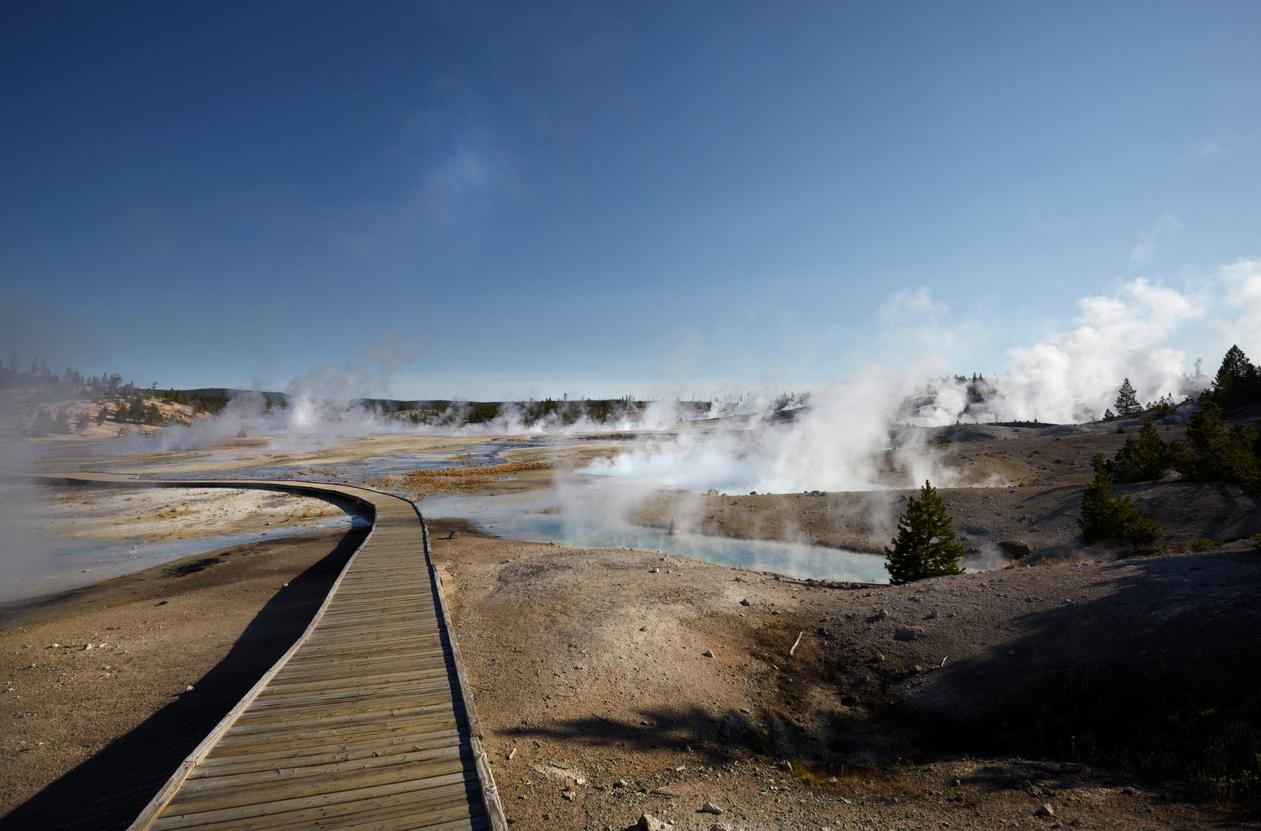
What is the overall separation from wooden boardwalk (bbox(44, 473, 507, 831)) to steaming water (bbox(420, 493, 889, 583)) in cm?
1388

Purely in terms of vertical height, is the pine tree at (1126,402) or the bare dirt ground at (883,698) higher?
the pine tree at (1126,402)

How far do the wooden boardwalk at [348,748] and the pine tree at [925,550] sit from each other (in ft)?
49.0

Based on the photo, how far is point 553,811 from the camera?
675 centimetres

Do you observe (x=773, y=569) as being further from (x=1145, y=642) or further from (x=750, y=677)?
(x=1145, y=642)

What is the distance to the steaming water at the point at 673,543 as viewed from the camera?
71.1 feet

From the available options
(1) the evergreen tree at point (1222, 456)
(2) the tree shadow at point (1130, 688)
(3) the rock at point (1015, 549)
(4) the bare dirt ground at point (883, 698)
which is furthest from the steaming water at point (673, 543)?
(1) the evergreen tree at point (1222, 456)

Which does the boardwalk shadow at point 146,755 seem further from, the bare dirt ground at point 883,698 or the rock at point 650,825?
the rock at point 650,825

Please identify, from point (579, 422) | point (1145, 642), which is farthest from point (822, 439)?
point (579, 422)

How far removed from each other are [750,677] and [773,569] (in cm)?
1085

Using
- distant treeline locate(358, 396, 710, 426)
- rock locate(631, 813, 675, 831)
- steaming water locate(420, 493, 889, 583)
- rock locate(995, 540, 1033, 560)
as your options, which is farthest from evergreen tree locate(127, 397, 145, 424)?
rock locate(995, 540, 1033, 560)

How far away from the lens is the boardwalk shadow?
7.11 meters

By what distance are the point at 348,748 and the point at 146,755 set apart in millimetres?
4893

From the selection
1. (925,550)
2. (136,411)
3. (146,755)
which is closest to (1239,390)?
(925,550)

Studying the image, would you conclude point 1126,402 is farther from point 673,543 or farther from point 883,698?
point 883,698
